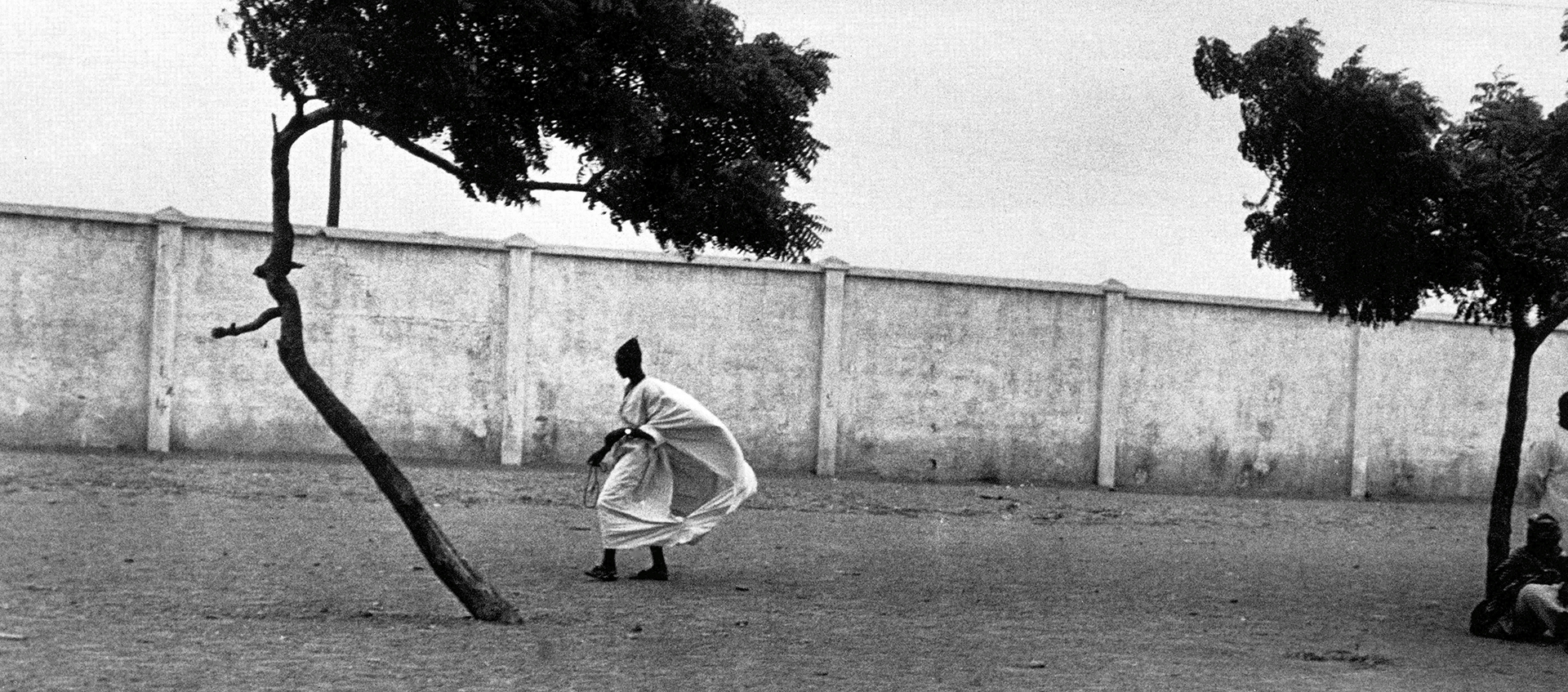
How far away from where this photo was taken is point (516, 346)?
57.3 ft

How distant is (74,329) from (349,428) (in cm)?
1037

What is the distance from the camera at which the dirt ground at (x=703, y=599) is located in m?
6.31

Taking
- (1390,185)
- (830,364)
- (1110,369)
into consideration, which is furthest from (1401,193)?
(1110,369)

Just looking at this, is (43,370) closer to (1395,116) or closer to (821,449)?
(821,449)

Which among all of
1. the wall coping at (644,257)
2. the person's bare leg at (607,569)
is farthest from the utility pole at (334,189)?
the person's bare leg at (607,569)

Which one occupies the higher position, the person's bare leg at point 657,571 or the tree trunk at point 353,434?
the tree trunk at point 353,434

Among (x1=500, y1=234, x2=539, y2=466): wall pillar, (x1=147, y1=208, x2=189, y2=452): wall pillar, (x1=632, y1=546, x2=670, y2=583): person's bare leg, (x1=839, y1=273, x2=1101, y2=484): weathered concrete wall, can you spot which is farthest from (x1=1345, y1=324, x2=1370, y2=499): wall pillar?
(x1=147, y1=208, x2=189, y2=452): wall pillar

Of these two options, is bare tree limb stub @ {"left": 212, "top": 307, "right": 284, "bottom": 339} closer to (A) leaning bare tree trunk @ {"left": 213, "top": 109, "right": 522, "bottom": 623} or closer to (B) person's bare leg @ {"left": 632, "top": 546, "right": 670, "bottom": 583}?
(A) leaning bare tree trunk @ {"left": 213, "top": 109, "right": 522, "bottom": 623}

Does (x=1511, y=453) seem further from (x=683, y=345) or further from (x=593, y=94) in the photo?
(x=683, y=345)

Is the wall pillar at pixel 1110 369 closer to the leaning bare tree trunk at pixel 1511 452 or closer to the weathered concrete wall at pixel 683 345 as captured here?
Answer: the weathered concrete wall at pixel 683 345

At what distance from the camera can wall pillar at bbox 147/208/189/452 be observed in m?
16.5

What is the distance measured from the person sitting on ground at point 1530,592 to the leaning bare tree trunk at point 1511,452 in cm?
98

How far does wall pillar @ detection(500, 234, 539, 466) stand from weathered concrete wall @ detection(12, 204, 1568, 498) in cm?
2

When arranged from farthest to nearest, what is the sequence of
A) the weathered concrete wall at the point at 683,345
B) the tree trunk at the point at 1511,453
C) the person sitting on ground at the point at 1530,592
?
the weathered concrete wall at the point at 683,345 < the tree trunk at the point at 1511,453 < the person sitting on ground at the point at 1530,592
